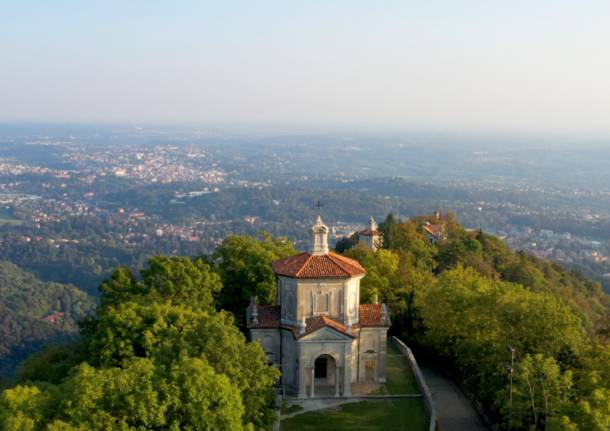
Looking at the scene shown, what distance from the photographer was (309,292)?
34531 mm

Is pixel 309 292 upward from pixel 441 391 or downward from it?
upward

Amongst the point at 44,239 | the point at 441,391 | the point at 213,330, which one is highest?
the point at 213,330

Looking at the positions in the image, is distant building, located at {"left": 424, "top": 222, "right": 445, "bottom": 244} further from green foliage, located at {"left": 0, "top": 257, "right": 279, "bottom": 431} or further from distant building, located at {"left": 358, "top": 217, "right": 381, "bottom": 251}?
green foliage, located at {"left": 0, "top": 257, "right": 279, "bottom": 431}

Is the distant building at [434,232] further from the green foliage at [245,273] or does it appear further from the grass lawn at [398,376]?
the grass lawn at [398,376]

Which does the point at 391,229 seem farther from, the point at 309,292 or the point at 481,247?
the point at 309,292

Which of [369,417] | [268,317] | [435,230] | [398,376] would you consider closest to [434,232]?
[435,230]

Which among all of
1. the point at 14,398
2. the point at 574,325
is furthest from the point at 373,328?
the point at 14,398

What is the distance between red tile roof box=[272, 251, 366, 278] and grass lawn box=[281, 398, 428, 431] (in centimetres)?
604

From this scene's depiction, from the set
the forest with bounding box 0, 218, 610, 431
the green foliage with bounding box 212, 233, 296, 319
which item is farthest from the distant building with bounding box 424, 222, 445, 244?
the green foliage with bounding box 212, 233, 296, 319

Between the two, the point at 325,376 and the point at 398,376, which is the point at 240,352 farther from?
the point at 398,376

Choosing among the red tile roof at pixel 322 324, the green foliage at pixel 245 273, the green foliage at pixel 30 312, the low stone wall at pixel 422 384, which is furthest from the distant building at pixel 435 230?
the green foliage at pixel 30 312

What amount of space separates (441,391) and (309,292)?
869 cm

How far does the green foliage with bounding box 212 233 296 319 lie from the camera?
42.0 metres

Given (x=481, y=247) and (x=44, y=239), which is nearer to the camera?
(x=481, y=247)
